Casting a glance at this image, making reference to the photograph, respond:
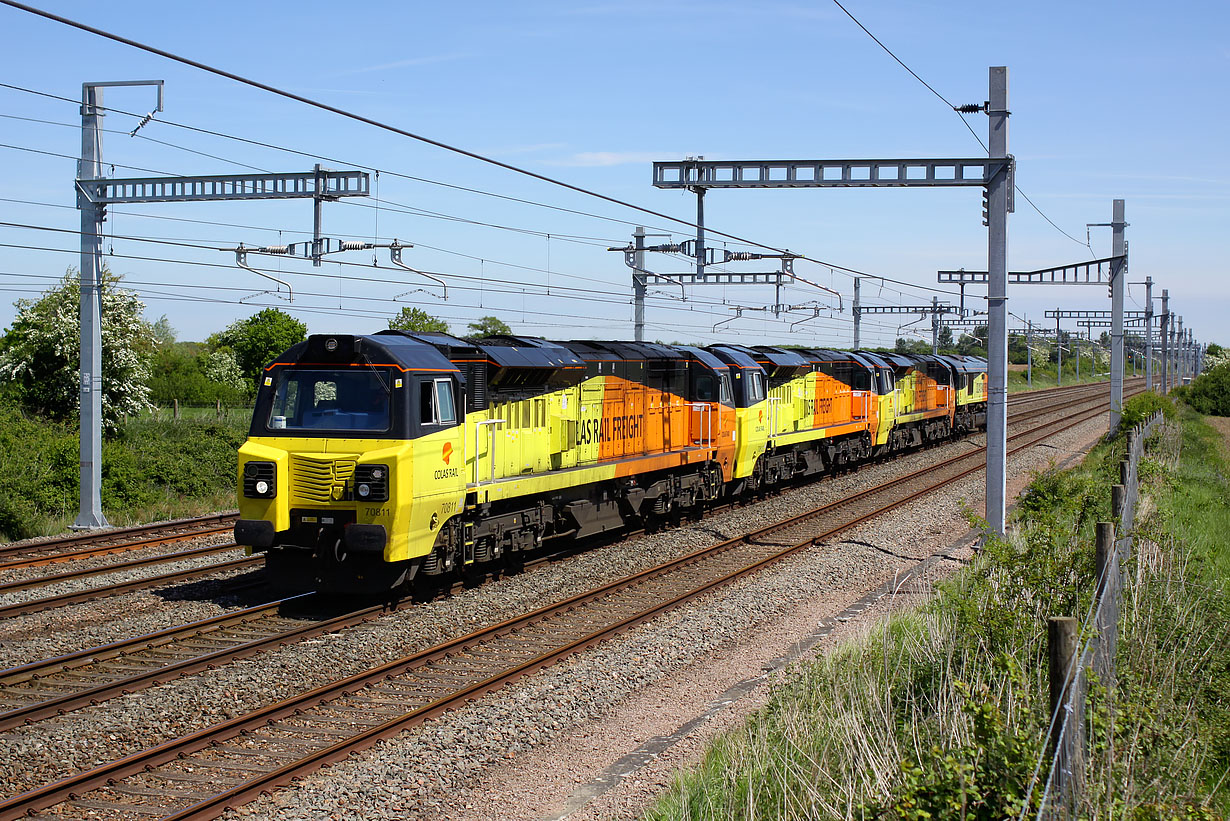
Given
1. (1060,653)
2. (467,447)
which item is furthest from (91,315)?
(1060,653)

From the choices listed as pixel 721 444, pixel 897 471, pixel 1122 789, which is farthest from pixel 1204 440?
pixel 1122 789

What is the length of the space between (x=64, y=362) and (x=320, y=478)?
22259mm

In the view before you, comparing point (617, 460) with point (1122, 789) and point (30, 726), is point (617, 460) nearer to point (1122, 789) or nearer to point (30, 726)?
point (30, 726)

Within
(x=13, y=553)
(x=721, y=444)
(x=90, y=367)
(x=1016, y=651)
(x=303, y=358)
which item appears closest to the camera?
(x=1016, y=651)

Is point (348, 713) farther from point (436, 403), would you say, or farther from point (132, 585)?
point (132, 585)

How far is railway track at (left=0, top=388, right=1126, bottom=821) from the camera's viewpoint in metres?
6.89

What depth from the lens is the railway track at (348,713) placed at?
271 inches

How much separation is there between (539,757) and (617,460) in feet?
29.4

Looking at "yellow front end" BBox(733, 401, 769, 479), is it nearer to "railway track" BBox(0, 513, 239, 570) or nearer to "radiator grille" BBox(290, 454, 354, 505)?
"railway track" BBox(0, 513, 239, 570)

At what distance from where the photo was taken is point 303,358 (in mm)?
12000

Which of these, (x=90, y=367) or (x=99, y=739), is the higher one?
(x=90, y=367)

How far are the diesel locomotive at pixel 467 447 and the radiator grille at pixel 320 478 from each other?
2 centimetres

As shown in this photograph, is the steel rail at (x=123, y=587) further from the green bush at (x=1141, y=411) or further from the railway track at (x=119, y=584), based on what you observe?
the green bush at (x=1141, y=411)

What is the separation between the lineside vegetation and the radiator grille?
544 centimetres
